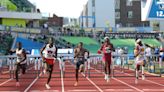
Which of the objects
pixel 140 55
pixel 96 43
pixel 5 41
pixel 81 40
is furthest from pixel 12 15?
pixel 140 55

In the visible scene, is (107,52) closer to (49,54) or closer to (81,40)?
(49,54)

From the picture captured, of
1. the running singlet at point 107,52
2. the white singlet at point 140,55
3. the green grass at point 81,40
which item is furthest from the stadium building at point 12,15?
the white singlet at point 140,55

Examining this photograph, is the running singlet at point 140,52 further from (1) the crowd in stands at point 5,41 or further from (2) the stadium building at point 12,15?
(2) the stadium building at point 12,15

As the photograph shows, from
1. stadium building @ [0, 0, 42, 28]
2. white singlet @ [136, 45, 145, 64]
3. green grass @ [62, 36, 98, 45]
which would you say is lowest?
white singlet @ [136, 45, 145, 64]

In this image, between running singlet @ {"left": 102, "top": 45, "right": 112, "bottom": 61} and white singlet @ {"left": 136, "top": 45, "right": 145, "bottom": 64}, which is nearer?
white singlet @ {"left": 136, "top": 45, "right": 145, "bottom": 64}

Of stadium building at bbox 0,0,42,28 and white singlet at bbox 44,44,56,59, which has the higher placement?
stadium building at bbox 0,0,42,28

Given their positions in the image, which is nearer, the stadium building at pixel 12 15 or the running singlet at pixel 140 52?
the running singlet at pixel 140 52

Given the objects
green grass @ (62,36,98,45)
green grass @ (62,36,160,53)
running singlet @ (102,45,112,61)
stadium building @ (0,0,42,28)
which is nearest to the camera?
running singlet @ (102,45,112,61)

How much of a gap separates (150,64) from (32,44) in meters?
30.6

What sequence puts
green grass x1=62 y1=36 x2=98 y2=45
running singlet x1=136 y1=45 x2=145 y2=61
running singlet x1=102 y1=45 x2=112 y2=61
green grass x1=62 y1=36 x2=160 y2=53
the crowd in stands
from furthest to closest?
1. green grass x1=62 y1=36 x2=98 y2=45
2. green grass x1=62 y1=36 x2=160 y2=53
3. the crowd in stands
4. running singlet x1=102 y1=45 x2=112 y2=61
5. running singlet x1=136 y1=45 x2=145 y2=61

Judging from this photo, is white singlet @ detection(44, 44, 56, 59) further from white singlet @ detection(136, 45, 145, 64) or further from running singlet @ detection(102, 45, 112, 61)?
white singlet @ detection(136, 45, 145, 64)

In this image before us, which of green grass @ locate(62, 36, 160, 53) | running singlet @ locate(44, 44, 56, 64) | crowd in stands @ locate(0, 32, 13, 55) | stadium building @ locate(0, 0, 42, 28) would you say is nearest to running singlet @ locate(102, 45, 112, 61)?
running singlet @ locate(44, 44, 56, 64)

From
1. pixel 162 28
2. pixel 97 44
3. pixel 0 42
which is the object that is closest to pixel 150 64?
pixel 0 42

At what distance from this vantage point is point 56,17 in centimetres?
13125
